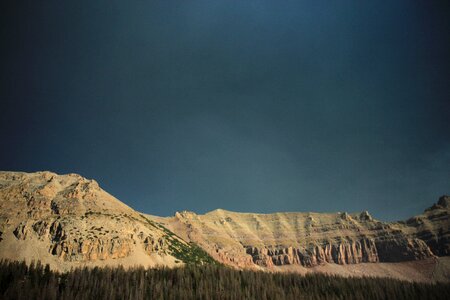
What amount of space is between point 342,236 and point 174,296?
21646 centimetres

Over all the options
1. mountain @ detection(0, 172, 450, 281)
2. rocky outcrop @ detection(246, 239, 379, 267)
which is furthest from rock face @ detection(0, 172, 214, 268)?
rocky outcrop @ detection(246, 239, 379, 267)

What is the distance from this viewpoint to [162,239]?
322ft

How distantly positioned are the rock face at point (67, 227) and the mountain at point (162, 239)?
0.23 meters

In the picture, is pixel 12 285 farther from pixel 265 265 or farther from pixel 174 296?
pixel 265 265

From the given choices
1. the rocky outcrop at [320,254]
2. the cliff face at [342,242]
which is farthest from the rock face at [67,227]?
the rocky outcrop at [320,254]

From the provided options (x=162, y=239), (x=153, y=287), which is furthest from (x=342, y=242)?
(x=153, y=287)

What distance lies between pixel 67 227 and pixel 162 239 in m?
33.0

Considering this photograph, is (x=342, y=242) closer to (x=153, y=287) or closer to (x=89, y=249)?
(x=89, y=249)

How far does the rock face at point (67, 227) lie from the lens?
7131 cm

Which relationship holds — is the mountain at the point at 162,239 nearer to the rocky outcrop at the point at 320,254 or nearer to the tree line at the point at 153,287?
the rocky outcrop at the point at 320,254

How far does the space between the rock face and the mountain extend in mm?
228

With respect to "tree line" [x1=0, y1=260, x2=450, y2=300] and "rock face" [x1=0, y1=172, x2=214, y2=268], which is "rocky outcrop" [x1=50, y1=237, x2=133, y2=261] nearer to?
"rock face" [x1=0, y1=172, x2=214, y2=268]

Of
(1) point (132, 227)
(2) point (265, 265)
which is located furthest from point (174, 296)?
(2) point (265, 265)

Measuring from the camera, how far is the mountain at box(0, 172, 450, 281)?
242ft
